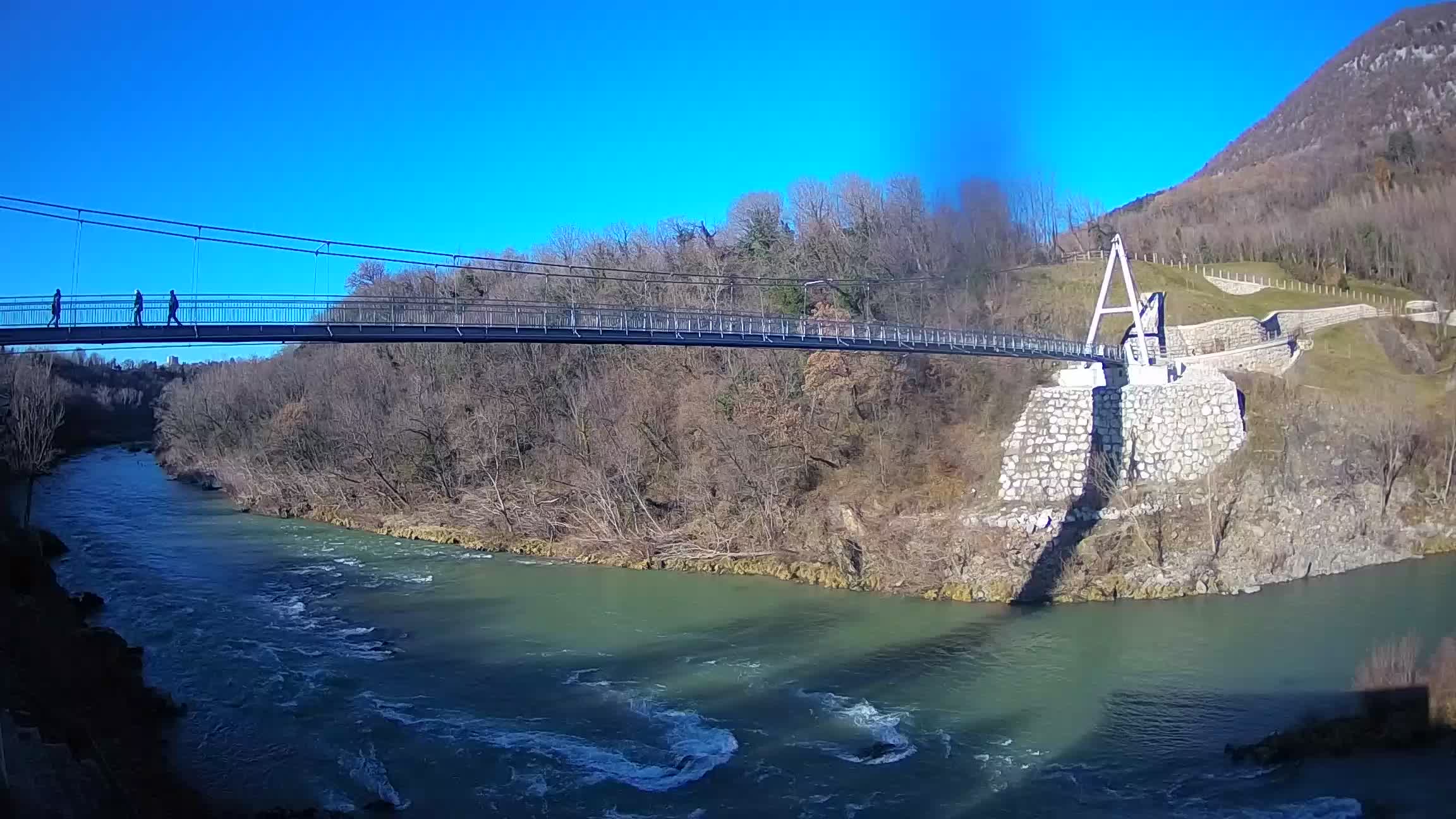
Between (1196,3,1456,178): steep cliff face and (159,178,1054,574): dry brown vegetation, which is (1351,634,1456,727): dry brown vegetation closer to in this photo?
(159,178,1054,574): dry brown vegetation

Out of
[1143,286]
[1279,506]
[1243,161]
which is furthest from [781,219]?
[1243,161]

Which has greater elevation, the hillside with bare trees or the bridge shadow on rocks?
the hillside with bare trees

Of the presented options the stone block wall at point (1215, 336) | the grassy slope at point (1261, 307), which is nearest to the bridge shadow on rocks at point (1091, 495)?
the grassy slope at point (1261, 307)

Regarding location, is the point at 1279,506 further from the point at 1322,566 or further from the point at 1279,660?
the point at 1279,660

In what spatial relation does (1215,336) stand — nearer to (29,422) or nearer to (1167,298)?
(1167,298)

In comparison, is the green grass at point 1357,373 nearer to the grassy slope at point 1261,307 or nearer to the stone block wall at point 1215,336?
the grassy slope at point 1261,307

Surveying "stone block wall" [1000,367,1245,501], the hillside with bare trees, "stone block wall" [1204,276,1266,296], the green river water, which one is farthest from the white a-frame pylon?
the hillside with bare trees
